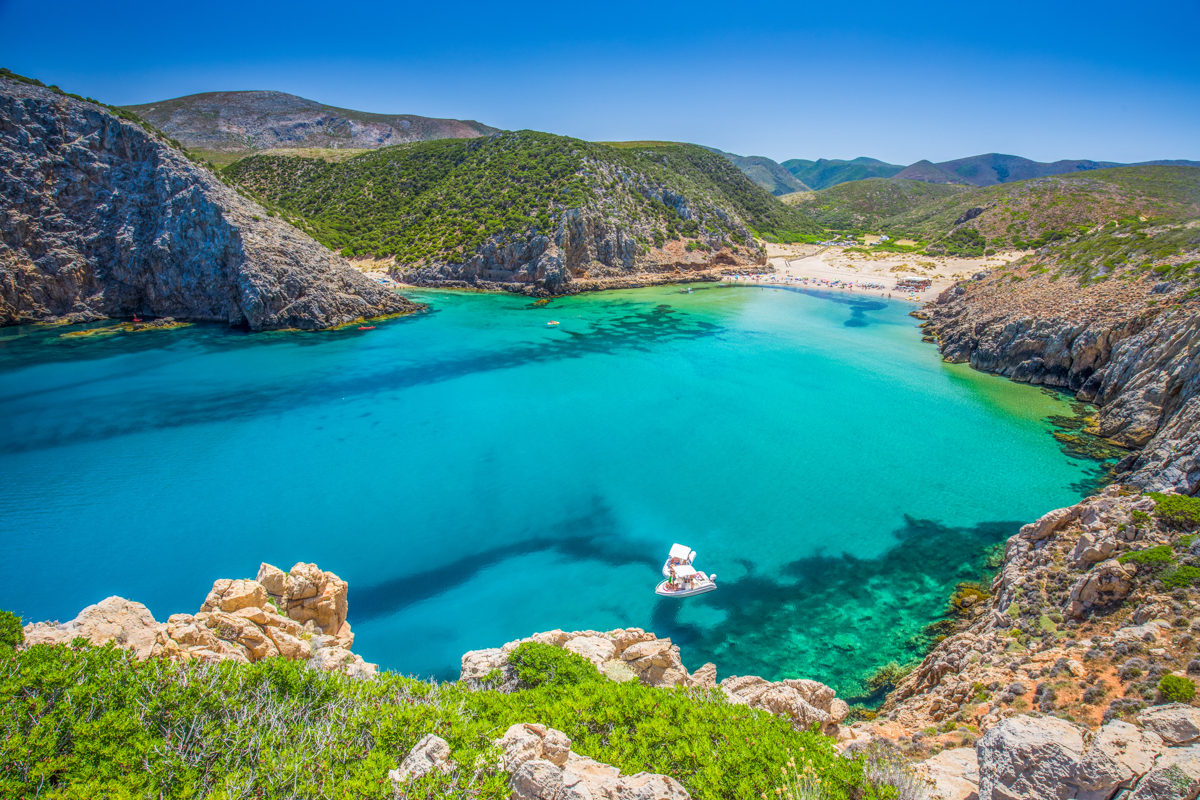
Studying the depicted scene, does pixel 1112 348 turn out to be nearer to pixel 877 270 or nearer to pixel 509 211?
pixel 877 270

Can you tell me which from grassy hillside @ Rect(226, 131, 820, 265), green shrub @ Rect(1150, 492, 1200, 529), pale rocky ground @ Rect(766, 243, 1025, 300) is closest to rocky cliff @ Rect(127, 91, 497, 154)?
grassy hillside @ Rect(226, 131, 820, 265)

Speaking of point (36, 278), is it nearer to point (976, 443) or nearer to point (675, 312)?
point (675, 312)

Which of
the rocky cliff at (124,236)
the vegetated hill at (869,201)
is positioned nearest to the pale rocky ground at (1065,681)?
the rocky cliff at (124,236)

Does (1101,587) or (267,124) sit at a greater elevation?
(267,124)

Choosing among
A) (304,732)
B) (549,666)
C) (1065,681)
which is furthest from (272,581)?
(1065,681)

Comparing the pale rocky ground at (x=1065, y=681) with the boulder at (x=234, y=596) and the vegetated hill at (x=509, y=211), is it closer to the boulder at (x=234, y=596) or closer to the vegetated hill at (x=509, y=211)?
the boulder at (x=234, y=596)

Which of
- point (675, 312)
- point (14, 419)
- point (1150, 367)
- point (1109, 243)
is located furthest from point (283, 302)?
point (1109, 243)
